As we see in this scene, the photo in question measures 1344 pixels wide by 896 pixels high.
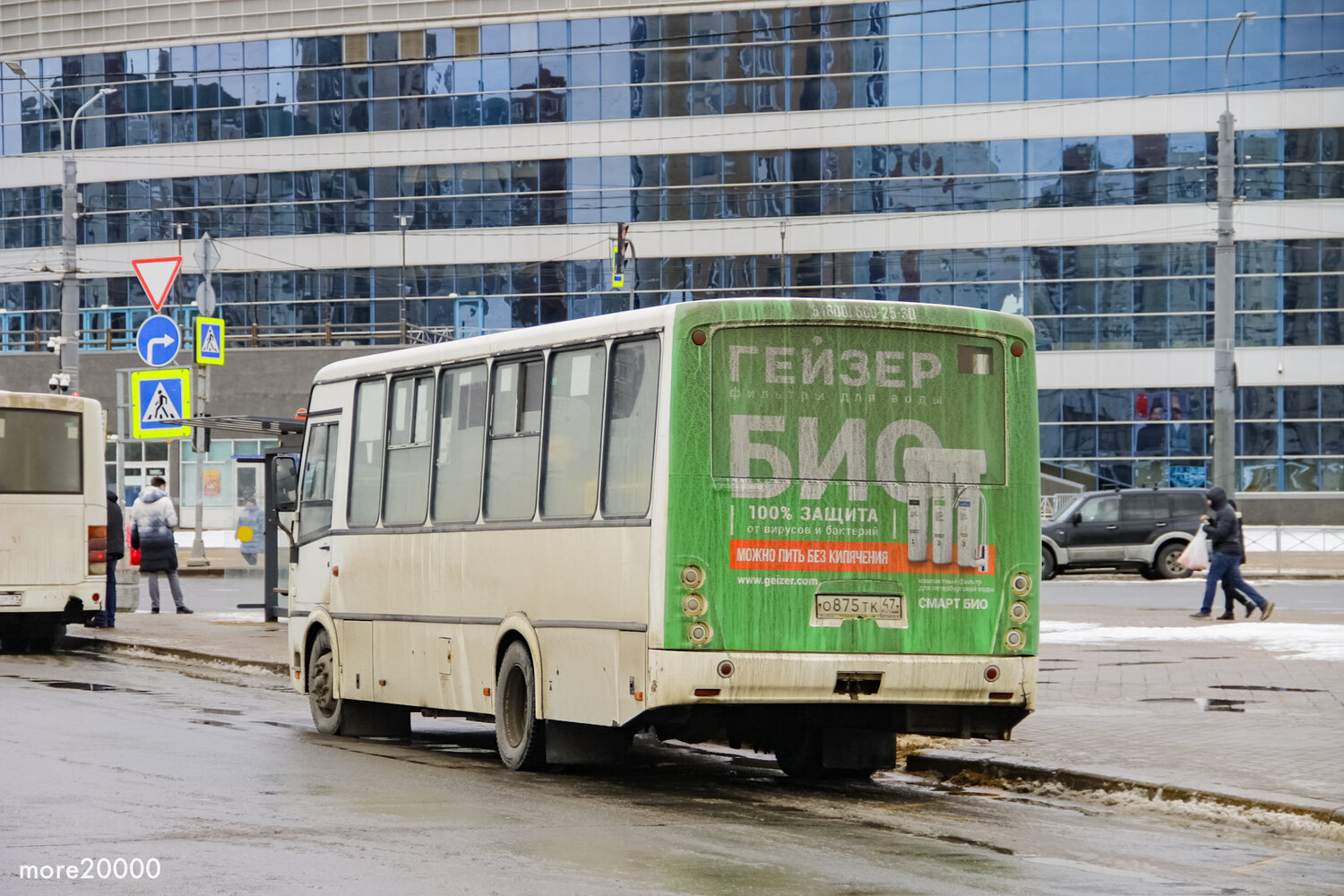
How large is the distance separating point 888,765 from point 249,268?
54712 millimetres

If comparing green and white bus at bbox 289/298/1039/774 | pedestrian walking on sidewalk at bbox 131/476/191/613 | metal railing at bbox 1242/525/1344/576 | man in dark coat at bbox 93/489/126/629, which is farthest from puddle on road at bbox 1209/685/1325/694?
metal railing at bbox 1242/525/1344/576

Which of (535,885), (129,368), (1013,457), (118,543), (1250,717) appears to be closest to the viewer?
(535,885)

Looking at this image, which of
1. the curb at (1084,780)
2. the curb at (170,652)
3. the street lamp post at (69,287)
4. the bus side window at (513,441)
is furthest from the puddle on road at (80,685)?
the street lamp post at (69,287)

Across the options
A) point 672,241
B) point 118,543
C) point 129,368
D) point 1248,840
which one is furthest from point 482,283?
point 1248,840

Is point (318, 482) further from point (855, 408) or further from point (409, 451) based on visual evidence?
point (855, 408)

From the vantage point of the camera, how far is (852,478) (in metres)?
10.0

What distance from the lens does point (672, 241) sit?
59344 mm

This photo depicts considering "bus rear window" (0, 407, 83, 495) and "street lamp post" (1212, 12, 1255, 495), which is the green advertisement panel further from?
"street lamp post" (1212, 12, 1255, 495)

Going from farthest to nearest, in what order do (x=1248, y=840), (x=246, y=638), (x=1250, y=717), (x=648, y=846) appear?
(x=246, y=638) → (x=1250, y=717) → (x=1248, y=840) → (x=648, y=846)

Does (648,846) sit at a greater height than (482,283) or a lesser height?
lesser

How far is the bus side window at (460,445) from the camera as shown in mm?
11641

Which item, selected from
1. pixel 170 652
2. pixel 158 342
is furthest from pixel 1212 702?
pixel 158 342

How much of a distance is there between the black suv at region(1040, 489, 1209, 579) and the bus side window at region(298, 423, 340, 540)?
23.4 meters

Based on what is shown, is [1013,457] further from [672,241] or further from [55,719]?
[672,241]
